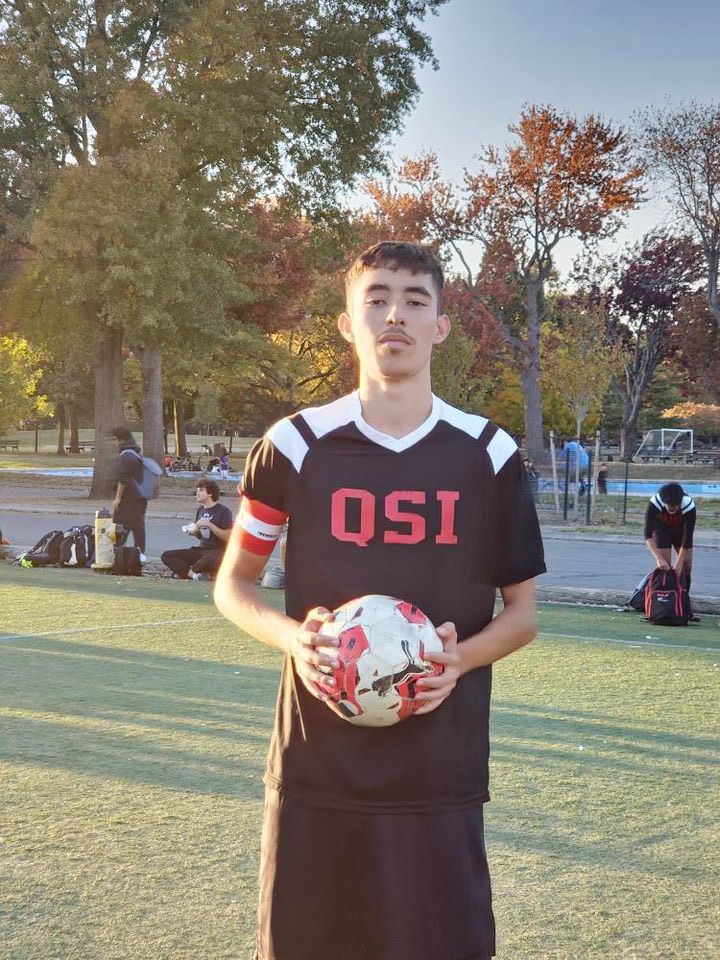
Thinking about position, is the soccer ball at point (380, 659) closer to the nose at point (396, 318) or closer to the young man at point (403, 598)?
the young man at point (403, 598)

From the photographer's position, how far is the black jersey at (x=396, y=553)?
2719 millimetres

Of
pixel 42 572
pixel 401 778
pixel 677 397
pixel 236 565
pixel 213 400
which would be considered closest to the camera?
pixel 401 778

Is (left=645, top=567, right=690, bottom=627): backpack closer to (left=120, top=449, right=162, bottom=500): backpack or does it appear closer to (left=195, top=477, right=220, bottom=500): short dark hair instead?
(left=195, top=477, right=220, bottom=500): short dark hair

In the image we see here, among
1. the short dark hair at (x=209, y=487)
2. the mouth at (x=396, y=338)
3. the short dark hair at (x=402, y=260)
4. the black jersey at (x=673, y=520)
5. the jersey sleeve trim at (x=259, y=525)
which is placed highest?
the short dark hair at (x=402, y=260)

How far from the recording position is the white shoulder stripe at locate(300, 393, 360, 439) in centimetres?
284

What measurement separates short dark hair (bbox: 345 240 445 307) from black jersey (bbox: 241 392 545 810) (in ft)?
0.99

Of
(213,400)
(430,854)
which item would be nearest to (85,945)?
(430,854)

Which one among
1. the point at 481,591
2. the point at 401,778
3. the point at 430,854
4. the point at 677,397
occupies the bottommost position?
the point at 430,854

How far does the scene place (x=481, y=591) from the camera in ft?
9.25

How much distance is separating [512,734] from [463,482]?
5111mm

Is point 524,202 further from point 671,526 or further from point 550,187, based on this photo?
point 671,526

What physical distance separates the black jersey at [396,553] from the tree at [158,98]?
25.7 meters

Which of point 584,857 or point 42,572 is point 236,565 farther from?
point 42,572

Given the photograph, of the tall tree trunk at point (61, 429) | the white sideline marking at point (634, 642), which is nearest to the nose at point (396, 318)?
the white sideline marking at point (634, 642)
